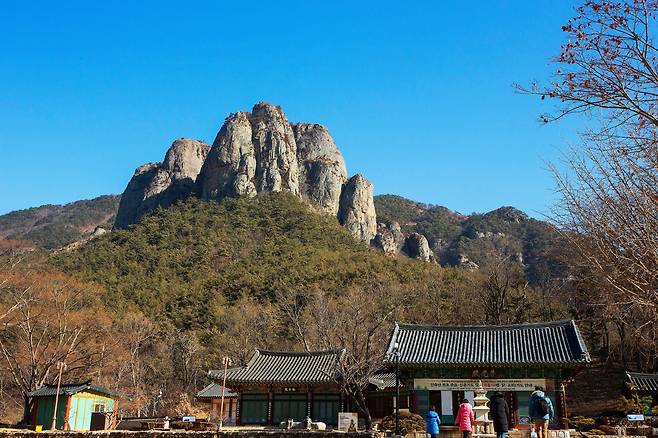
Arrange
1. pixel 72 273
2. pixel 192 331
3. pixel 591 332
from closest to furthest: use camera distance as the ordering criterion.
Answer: pixel 591 332 → pixel 192 331 → pixel 72 273

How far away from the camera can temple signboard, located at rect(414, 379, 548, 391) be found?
982 inches

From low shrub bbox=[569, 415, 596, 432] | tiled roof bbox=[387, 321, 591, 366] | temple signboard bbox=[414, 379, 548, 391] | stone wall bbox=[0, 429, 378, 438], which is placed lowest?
stone wall bbox=[0, 429, 378, 438]

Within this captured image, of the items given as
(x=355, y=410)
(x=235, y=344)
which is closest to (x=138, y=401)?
(x=235, y=344)

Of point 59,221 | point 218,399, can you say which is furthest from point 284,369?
point 59,221

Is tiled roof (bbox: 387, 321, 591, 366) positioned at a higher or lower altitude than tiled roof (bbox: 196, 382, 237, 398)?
higher

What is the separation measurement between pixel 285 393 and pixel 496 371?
402 inches

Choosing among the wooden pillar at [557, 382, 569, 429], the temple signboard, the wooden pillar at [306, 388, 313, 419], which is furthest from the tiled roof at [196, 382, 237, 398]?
the wooden pillar at [557, 382, 569, 429]

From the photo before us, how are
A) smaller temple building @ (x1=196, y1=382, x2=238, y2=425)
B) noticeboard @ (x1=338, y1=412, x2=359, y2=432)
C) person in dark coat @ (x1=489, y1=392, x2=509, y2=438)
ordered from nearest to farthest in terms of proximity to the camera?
person in dark coat @ (x1=489, y1=392, x2=509, y2=438), noticeboard @ (x1=338, y1=412, x2=359, y2=432), smaller temple building @ (x1=196, y1=382, x2=238, y2=425)

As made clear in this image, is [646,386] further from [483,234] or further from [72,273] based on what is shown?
[483,234]

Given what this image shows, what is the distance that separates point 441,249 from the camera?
120 metres

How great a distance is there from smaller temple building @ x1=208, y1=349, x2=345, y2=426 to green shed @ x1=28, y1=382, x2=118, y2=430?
5265mm

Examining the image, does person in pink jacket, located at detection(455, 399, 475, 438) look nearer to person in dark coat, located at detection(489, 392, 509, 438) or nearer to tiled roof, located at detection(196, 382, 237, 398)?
person in dark coat, located at detection(489, 392, 509, 438)

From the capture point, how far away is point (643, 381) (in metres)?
31.0

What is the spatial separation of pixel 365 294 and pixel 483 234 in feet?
223
